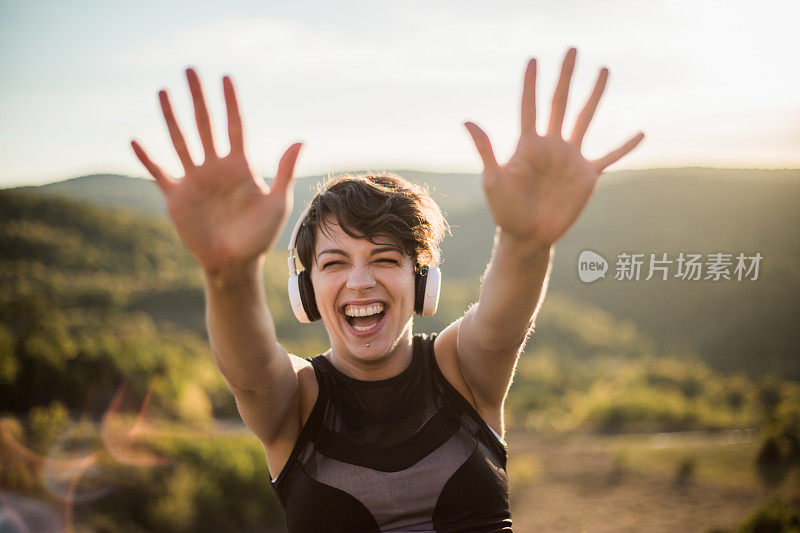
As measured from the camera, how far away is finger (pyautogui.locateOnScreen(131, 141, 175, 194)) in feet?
5.59

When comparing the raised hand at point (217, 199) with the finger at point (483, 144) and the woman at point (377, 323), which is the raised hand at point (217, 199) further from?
the finger at point (483, 144)

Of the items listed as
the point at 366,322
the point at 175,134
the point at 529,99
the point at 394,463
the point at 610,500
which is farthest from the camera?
the point at 610,500

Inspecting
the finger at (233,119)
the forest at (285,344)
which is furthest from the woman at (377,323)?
the forest at (285,344)

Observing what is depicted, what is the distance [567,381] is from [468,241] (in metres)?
14.1

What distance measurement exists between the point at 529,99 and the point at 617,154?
340 millimetres

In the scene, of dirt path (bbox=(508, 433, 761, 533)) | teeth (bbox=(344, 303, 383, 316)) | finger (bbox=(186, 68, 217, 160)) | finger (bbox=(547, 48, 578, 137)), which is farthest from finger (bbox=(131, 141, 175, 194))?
dirt path (bbox=(508, 433, 761, 533))

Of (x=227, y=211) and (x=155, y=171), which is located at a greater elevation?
(x=155, y=171)

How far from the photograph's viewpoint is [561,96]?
1.86m

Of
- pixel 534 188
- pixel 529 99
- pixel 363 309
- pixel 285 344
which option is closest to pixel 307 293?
pixel 363 309

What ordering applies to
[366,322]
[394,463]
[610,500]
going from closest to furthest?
[394,463], [366,322], [610,500]

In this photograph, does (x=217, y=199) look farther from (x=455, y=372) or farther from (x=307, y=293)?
(x=455, y=372)

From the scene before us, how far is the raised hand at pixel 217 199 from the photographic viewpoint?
5.52ft

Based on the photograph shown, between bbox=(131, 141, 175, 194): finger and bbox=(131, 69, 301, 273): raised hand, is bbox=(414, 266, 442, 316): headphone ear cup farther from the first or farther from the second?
bbox=(131, 141, 175, 194): finger

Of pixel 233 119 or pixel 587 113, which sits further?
pixel 587 113
